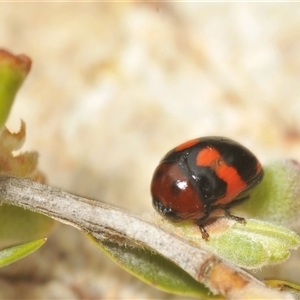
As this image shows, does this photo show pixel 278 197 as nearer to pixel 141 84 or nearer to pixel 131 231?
pixel 131 231

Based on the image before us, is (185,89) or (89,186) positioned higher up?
(185,89)

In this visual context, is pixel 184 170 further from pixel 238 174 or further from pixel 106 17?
pixel 106 17

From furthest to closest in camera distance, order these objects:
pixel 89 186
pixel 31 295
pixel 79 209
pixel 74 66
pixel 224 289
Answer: pixel 74 66 < pixel 89 186 < pixel 31 295 < pixel 79 209 < pixel 224 289

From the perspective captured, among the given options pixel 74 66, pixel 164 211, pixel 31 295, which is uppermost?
pixel 164 211

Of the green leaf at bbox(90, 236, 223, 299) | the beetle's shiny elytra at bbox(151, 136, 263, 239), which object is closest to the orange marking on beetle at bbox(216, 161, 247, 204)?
the beetle's shiny elytra at bbox(151, 136, 263, 239)

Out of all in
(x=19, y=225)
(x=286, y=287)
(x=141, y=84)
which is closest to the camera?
(x=286, y=287)

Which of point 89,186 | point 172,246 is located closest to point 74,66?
point 89,186

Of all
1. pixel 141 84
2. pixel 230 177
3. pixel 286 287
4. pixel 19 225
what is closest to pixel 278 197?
pixel 230 177
